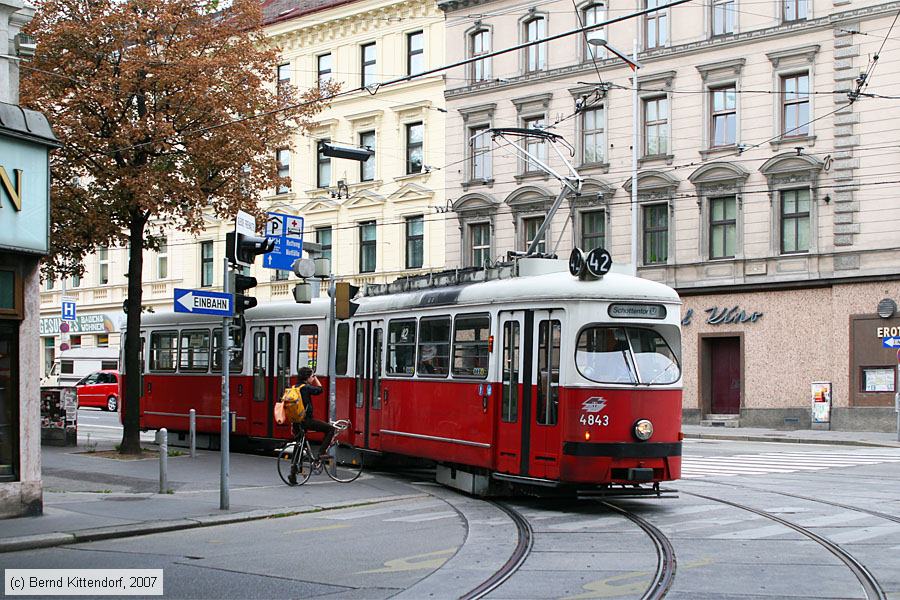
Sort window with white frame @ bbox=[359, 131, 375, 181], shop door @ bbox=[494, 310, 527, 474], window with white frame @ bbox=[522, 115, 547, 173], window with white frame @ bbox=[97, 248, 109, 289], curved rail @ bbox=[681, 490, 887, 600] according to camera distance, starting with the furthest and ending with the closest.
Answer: window with white frame @ bbox=[97, 248, 109, 289] → window with white frame @ bbox=[359, 131, 375, 181] → window with white frame @ bbox=[522, 115, 547, 173] → shop door @ bbox=[494, 310, 527, 474] → curved rail @ bbox=[681, 490, 887, 600]

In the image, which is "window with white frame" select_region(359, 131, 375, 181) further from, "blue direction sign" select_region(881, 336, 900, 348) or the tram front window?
the tram front window

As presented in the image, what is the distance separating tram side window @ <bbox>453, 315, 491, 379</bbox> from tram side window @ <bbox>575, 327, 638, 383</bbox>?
1.76 meters

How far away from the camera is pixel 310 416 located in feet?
58.6

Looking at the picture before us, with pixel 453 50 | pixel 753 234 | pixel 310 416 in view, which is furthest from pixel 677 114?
pixel 310 416

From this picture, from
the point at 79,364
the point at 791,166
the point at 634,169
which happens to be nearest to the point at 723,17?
the point at 791,166

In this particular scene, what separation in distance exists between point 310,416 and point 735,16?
22.9 meters

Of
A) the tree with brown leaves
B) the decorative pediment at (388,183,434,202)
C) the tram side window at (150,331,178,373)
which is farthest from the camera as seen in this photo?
the decorative pediment at (388,183,434,202)

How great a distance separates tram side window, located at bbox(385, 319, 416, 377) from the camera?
18.5 metres

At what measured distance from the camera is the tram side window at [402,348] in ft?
60.7

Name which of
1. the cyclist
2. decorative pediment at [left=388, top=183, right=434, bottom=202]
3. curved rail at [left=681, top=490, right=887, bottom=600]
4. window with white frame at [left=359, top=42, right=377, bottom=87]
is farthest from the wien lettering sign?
curved rail at [left=681, top=490, right=887, bottom=600]

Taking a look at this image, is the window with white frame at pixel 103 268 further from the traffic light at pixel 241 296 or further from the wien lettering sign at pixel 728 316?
the traffic light at pixel 241 296

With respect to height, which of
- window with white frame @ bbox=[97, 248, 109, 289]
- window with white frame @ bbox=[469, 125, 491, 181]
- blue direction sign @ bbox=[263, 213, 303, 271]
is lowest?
blue direction sign @ bbox=[263, 213, 303, 271]

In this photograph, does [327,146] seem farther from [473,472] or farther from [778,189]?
[778,189]

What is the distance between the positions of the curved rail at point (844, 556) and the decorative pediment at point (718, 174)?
21276 mm
